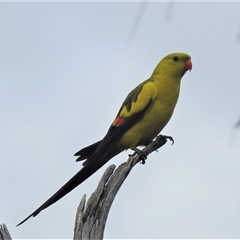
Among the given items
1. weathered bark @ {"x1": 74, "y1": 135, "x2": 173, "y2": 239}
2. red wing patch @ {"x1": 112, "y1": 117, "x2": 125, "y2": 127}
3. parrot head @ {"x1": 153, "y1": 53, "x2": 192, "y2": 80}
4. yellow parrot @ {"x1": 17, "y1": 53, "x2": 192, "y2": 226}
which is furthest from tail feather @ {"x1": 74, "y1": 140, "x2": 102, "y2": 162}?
parrot head @ {"x1": 153, "y1": 53, "x2": 192, "y2": 80}

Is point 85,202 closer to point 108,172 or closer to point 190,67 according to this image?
point 108,172

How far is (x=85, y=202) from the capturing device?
3490 millimetres

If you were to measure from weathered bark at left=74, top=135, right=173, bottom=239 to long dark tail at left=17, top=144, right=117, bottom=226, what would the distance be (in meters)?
0.71

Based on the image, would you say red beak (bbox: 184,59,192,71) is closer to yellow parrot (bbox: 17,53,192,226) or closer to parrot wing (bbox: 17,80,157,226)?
yellow parrot (bbox: 17,53,192,226)

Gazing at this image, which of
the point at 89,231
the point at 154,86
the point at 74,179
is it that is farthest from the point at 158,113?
the point at 89,231

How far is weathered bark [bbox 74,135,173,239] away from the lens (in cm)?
339

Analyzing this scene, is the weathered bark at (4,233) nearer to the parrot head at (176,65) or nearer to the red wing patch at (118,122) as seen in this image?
the red wing patch at (118,122)

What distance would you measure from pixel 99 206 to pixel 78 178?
1107 millimetres

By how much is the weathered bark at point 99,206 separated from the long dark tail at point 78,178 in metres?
0.71

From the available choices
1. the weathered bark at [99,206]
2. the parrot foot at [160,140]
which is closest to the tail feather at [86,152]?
the parrot foot at [160,140]

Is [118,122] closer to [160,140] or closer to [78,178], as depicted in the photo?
[160,140]

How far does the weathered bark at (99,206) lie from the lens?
339cm

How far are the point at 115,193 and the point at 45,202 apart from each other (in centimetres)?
84

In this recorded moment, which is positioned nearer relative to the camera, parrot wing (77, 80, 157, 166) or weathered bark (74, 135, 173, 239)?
weathered bark (74, 135, 173, 239)
